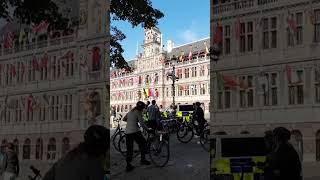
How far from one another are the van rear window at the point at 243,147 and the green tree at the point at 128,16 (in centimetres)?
244

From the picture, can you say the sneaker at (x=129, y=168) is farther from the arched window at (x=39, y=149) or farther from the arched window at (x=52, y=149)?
the arched window at (x=39, y=149)

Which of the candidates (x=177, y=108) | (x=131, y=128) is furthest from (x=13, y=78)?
(x=177, y=108)

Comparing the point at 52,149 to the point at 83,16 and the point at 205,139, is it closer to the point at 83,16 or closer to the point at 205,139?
the point at 83,16

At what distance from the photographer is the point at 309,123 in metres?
5.17

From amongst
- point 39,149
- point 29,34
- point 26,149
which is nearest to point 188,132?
point 39,149

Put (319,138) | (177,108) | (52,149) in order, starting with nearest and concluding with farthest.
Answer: (319,138), (52,149), (177,108)

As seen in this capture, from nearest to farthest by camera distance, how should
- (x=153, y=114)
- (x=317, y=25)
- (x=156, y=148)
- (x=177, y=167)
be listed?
(x=317, y=25) < (x=177, y=167) < (x=156, y=148) < (x=153, y=114)

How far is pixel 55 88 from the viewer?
23.2 ft

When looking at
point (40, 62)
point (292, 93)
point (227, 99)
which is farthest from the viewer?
point (40, 62)

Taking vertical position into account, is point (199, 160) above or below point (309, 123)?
below

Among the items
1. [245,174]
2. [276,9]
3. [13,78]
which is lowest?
[245,174]

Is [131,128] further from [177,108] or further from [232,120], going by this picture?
[177,108]

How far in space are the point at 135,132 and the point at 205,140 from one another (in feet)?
3.98

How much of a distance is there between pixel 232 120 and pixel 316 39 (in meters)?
1.24
